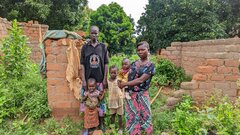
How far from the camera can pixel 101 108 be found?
12.3 feet

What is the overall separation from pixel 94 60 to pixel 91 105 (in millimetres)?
698

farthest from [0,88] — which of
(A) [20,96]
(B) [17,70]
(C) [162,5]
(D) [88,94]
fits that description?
(C) [162,5]

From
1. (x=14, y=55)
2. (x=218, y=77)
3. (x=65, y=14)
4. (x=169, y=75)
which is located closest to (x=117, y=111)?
(x=218, y=77)

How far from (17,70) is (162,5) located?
401 inches

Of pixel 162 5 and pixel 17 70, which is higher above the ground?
pixel 162 5

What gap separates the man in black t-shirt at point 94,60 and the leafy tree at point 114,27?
1020 cm

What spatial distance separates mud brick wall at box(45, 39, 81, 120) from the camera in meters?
4.09

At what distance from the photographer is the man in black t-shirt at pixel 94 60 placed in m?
3.54

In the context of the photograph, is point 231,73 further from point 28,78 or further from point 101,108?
point 28,78

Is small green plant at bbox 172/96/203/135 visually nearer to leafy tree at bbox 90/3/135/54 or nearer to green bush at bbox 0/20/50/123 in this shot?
green bush at bbox 0/20/50/123

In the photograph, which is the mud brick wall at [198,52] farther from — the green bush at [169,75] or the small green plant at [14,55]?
the small green plant at [14,55]

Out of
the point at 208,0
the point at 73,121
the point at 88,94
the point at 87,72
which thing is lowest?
the point at 73,121

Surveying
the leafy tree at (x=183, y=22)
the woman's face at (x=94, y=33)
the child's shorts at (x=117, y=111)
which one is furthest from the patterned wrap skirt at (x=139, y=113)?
the leafy tree at (x=183, y=22)

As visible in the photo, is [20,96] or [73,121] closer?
[73,121]
